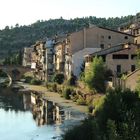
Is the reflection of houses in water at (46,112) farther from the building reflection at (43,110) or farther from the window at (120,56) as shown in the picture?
the window at (120,56)

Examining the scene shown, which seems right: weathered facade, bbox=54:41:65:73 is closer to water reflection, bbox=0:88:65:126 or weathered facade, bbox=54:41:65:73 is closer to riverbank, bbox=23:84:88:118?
water reflection, bbox=0:88:65:126

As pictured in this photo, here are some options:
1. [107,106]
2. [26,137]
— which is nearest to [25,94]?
[26,137]

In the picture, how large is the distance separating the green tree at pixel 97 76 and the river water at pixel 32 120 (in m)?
3.95

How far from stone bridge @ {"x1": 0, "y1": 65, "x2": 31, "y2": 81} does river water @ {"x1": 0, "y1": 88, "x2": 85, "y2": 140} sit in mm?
40479

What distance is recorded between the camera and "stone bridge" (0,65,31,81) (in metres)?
109

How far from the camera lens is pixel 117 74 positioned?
5456 cm

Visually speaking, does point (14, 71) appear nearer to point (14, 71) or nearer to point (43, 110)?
point (14, 71)

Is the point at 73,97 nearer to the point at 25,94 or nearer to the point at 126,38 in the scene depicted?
the point at 126,38

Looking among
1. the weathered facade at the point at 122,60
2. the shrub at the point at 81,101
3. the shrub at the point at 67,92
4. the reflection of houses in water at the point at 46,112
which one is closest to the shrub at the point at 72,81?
the reflection of houses in water at the point at 46,112

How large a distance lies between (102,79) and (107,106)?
94.3ft

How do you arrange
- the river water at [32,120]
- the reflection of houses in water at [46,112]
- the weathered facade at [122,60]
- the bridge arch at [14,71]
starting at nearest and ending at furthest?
the river water at [32,120] < the reflection of houses in water at [46,112] < the weathered facade at [122,60] < the bridge arch at [14,71]

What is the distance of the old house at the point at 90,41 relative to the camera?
67000 mm

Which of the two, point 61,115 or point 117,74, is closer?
point 61,115

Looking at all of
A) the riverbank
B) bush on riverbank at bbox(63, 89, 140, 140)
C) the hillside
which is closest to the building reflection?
the riverbank
